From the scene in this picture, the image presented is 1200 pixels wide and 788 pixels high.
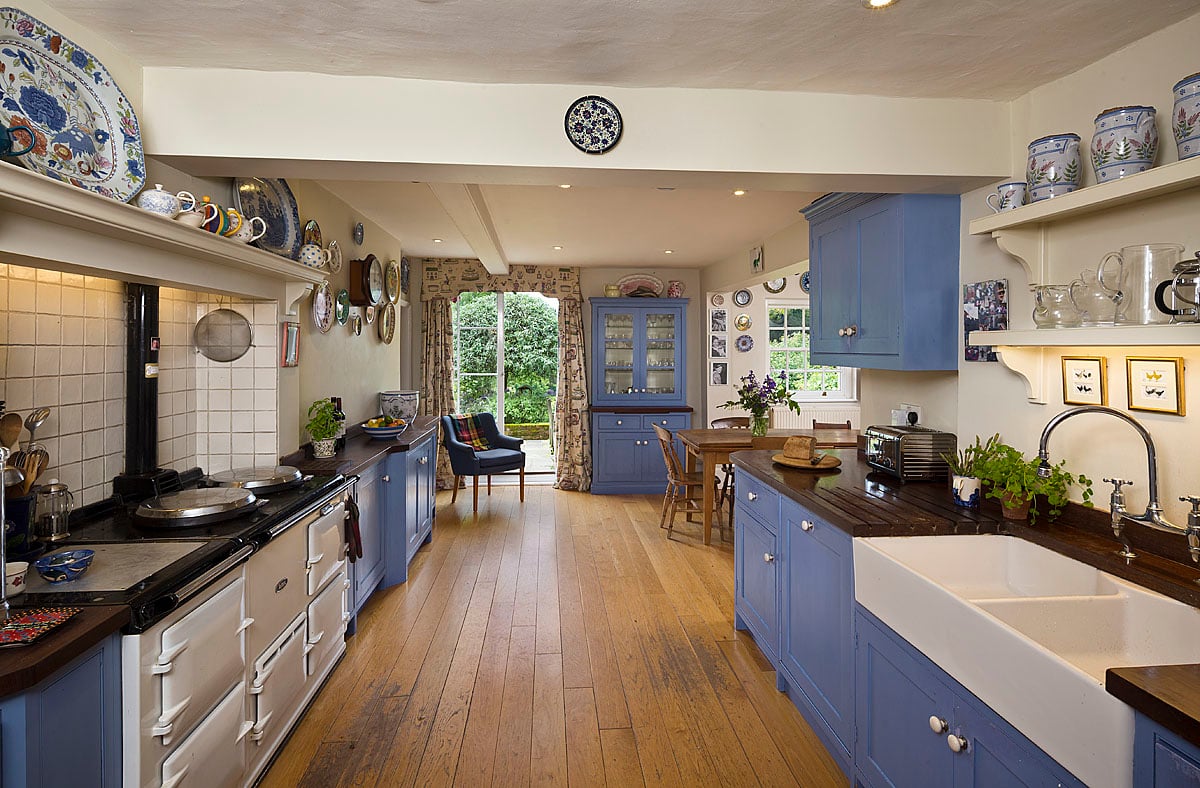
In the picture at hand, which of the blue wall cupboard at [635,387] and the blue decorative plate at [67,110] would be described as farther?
the blue wall cupboard at [635,387]

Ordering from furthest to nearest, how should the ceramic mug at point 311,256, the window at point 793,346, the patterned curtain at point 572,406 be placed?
the window at point 793,346 < the patterned curtain at point 572,406 < the ceramic mug at point 311,256

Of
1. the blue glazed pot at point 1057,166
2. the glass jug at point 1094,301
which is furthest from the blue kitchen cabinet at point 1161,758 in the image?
the blue glazed pot at point 1057,166

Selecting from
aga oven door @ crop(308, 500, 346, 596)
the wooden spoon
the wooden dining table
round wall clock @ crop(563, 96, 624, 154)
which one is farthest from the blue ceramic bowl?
the wooden dining table

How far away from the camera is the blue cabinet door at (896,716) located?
5.25ft

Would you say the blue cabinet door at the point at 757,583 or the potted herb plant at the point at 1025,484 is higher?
the potted herb plant at the point at 1025,484

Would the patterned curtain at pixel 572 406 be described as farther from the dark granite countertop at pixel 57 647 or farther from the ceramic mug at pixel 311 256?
the dark granite countertop at pixel 57 647

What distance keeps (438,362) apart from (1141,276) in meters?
6.26

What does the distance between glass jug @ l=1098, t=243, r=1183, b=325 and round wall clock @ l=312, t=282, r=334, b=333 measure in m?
3.43

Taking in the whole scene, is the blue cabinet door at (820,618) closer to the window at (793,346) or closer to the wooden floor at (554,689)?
the wooden floor at (554,689)

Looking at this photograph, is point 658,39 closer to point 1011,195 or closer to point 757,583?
point 1011,195

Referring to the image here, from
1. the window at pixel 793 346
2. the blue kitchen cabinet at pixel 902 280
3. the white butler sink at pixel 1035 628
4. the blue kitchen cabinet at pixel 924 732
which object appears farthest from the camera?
the window at pixel 793 346

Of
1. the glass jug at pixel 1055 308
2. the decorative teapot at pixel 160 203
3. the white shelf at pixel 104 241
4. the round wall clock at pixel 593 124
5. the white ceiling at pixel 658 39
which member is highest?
the white ceiling at pixel 658 39

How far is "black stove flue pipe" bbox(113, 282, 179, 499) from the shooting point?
2348 mm

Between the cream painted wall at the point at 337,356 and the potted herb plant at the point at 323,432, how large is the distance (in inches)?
3.4
